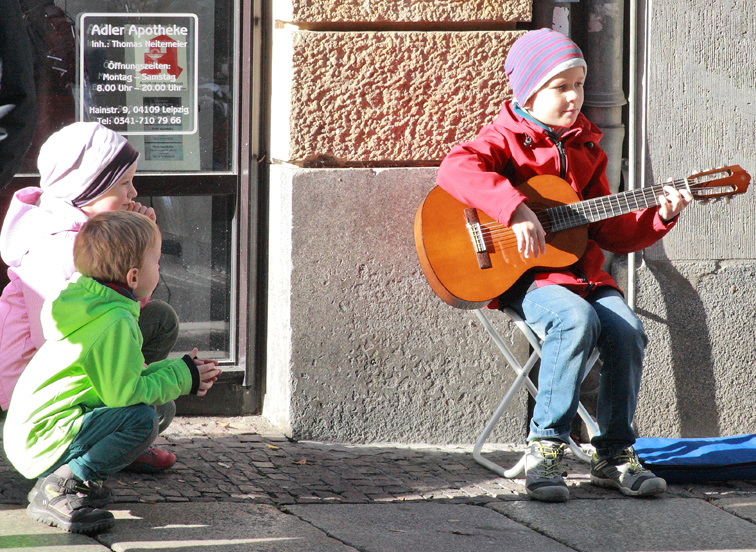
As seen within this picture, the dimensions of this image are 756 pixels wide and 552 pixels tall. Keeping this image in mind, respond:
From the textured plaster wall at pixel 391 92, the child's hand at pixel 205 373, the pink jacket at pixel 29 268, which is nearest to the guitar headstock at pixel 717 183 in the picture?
the textured plaster wall at pixel 391 92

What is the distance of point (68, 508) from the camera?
2.77 metres

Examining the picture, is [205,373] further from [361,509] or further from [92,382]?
[361,509]

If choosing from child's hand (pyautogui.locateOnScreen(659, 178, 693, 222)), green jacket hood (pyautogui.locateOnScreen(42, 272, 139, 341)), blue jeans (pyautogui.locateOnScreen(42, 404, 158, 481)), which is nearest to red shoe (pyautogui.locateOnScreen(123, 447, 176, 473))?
blue jeans (pyautogui.locateOnScreen(42, 404, 158, 481))

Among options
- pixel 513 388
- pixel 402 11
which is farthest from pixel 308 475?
pixel 402 11

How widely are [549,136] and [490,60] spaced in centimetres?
56

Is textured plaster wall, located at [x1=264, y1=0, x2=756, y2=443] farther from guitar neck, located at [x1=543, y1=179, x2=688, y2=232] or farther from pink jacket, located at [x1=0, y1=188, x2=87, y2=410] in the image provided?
pink jacket, located at [x1=0, y1=188, x2=87, y2=410]

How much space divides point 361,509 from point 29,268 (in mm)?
1345

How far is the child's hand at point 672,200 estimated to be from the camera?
10.9 ft

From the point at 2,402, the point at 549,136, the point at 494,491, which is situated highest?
the point at 549,136

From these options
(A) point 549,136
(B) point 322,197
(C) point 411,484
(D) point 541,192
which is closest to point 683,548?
(C) point 411,484

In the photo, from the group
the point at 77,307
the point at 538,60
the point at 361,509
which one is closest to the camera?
the point at 77,307

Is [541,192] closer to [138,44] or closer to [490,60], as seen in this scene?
[490,60]

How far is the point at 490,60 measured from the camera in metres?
3.96

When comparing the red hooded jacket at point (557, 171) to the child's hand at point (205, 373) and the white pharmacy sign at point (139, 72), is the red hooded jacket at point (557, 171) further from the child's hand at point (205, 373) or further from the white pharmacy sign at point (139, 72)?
the white pharmacy sign at point (139, 72)
